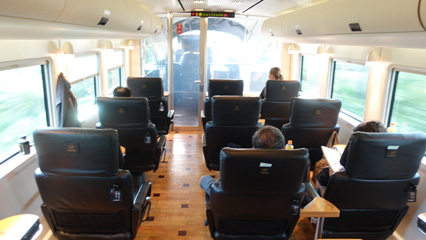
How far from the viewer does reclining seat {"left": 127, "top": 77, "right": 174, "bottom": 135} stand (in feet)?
18.5

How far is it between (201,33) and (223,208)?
5.35 metres

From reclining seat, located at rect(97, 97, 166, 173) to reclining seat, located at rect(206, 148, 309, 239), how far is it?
5.56ft

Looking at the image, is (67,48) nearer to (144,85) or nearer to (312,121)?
(144,85)

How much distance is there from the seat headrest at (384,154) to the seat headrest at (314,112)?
141 cm

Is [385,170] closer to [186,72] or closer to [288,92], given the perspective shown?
[288,92]

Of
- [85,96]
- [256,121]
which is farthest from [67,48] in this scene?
[256,121]

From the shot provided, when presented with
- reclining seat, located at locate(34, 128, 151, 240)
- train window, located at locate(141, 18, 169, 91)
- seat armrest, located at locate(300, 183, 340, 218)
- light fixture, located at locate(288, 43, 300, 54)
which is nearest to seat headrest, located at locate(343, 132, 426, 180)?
seat armrest, located at locate(300, 183, 340, 218)

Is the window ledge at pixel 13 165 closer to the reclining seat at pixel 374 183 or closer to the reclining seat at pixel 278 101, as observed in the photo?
the reclining seat at pixel 374 183

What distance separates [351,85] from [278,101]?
1.25m

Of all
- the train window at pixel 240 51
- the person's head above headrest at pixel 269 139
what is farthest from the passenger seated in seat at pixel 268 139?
the train window at pixel 240 51

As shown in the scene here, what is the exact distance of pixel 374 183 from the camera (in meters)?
2.43

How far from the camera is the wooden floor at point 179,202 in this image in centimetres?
349

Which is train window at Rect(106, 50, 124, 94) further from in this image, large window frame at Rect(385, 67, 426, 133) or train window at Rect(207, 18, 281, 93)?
large window frame at Rect(385, 67, 426, 133)

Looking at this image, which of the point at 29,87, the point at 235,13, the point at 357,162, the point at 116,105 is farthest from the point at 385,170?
the point at 235,13
